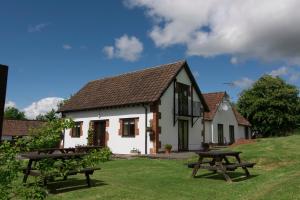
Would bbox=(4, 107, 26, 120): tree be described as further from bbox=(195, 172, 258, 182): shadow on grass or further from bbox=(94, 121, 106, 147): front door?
bbox=(195, 172, 258, 182): shadow on grass

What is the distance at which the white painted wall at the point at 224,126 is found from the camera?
107ft

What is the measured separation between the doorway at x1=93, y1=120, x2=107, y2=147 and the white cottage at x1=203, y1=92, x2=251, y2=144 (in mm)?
10581

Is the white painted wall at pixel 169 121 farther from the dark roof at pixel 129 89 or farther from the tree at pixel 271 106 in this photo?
the tree at pixel 271 106

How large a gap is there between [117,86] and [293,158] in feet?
51.8

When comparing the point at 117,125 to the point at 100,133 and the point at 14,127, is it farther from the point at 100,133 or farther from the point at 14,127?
the point at 14,127

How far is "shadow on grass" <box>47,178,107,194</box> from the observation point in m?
9.57

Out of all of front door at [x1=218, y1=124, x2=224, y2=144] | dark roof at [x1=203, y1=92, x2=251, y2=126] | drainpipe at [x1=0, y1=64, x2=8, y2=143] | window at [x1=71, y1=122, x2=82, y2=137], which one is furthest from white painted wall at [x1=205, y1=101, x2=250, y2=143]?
drainpipe at [x1=0, y1=64, x2=8, y2=143]

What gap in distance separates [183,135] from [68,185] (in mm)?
15793

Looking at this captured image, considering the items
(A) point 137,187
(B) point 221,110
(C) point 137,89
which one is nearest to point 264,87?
(B) point 221,110

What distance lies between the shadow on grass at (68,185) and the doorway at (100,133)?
48.9 ft

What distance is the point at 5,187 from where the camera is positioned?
3.66 meters

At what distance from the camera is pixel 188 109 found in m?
25.7

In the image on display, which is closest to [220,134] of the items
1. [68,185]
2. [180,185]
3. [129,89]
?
[129,89]

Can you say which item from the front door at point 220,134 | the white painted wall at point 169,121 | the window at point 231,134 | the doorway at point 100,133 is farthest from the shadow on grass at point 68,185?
the window at point 231,134
